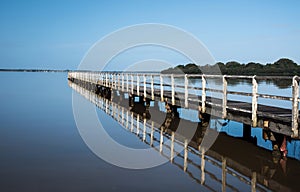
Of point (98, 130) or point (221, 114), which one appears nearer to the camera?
point (221, 114)

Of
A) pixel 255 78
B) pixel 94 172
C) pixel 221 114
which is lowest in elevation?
pixel 94 172

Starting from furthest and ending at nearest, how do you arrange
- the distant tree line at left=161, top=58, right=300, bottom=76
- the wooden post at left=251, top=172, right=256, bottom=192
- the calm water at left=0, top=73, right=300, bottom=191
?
1. the distant tree line at left=161, top=58, right=300, bottom=76
2. the calm water at left=0, top=73, right=300, bottom=191
3. the wooden post at left=251, top=172, right=256, bottom=192

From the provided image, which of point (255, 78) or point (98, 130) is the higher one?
point (255, 78)

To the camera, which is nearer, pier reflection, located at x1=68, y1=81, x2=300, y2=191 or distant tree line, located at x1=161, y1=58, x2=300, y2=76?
pier reflection, located at x1=68, y1=81, x2=300, y2=191

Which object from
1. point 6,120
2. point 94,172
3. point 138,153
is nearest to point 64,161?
point 94,172

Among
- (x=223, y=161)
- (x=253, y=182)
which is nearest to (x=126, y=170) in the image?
(x=223, y=161)

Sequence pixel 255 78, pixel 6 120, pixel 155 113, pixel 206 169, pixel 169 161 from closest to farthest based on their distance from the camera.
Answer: pixel 206 169
pixel 169 161
pixel 255 78
pixel 6 120
pixel 155 113

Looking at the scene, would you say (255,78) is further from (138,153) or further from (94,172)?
(94,172)

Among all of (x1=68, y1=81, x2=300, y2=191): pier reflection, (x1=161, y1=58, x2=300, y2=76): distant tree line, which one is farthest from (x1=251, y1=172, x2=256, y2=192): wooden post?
(x1=161, y1=58, x2=300, y2=76): distant tree line

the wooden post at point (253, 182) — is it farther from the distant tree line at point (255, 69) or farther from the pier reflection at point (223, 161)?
the distant tree line at point (255, 69)

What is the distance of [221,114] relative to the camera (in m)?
11.6

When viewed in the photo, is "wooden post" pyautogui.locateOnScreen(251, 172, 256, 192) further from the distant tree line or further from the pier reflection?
the distant tree line

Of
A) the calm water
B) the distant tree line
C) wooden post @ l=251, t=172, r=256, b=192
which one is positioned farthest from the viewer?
the distant tree line

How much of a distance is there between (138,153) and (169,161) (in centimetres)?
119
